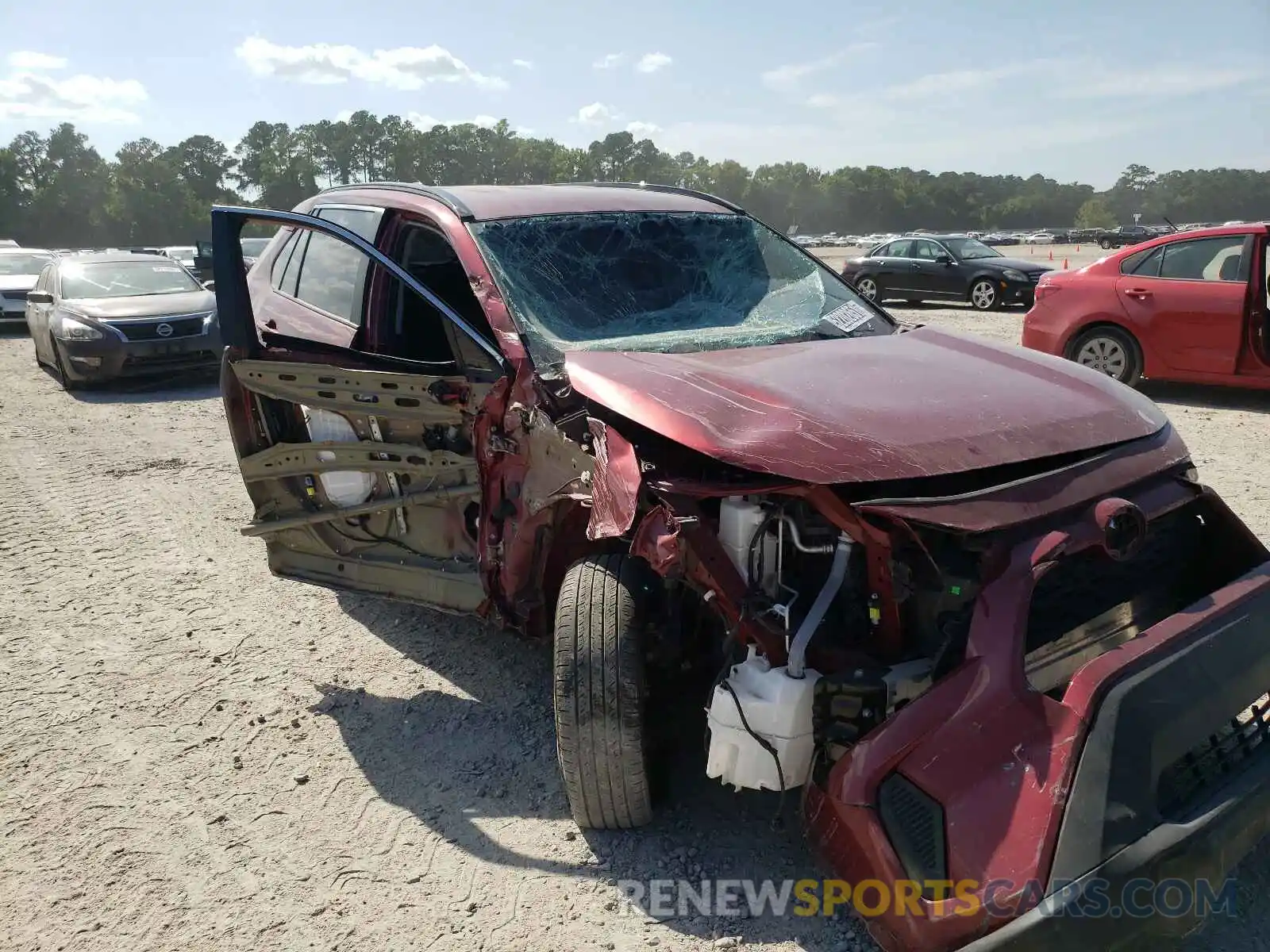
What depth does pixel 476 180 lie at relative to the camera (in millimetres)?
54531

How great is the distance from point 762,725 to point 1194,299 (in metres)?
7.33

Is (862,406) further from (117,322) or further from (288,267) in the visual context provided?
(117,322)

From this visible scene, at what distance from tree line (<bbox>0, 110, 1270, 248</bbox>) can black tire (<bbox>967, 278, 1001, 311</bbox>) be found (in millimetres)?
20319

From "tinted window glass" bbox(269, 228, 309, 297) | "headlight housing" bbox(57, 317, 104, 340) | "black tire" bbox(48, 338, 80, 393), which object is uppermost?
"tinted window glass" bbox(269, 228, 309, 297)

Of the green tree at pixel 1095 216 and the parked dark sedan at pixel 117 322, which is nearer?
the parked dark sedan at pixel 117 322

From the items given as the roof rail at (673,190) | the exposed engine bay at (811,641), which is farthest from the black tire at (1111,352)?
the exposed engine bay at (811,641)

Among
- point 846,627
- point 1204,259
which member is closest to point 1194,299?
point 1204,259

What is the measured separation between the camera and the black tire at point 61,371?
32.9 feet

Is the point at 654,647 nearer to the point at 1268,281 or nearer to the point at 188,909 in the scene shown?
the point at 188,909

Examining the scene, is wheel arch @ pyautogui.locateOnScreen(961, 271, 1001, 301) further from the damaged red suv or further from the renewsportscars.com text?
the renewsportscars.com text

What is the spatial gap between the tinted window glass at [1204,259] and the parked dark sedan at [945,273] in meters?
7.04

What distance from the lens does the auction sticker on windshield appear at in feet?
11.8

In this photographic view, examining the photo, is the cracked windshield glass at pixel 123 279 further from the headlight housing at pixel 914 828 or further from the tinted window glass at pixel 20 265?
the headlight housing at pixel 914 828

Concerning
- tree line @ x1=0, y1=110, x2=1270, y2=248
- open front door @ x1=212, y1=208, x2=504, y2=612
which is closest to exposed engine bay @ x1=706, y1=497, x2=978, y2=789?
open front door @ x1=212, y1=208, x2=504, y2=612
